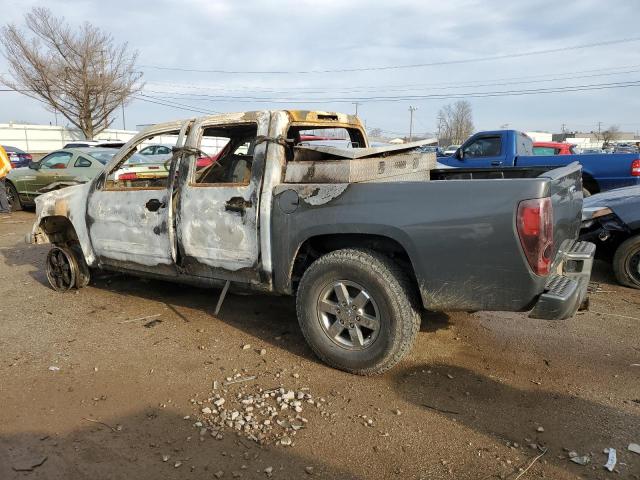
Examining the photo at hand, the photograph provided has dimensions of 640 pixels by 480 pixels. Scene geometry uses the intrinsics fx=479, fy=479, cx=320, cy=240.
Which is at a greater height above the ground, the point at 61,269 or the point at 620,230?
the point at 620,230

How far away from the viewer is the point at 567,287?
2.99 m

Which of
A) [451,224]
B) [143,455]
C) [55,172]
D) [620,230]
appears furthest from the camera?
[55,172]

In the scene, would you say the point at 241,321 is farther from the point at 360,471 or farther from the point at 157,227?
the point at 360,471

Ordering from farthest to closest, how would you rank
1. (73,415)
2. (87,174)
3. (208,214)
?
(87,174) < (208,214) < (73,415)

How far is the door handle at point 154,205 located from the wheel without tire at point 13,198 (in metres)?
9.86

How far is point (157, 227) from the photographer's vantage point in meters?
4.30

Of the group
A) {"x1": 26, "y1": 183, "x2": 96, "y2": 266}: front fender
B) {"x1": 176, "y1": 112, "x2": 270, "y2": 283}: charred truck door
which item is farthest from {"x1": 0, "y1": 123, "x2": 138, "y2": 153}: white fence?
{"x1": 176, "y1": 112, "x2": 270, "y2": 283}: charred truck door

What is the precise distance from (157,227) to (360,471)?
279 centimetres

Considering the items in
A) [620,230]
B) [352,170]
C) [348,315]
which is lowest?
[348,315]

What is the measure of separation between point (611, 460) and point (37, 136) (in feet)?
146

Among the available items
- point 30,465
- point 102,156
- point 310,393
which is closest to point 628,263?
point 310,393

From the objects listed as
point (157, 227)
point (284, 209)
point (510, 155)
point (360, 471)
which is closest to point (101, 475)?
point (360, 471)

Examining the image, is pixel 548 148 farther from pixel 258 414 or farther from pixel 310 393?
pixel 258 414

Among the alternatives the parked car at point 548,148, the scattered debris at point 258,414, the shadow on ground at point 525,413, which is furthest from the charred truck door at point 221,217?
the parked car at point 548,148
